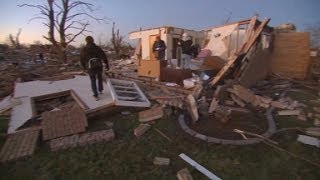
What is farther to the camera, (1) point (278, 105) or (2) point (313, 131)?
(1) point (278, 105)

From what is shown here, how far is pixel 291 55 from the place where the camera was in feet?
44.5

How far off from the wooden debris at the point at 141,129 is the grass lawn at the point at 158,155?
115 mm

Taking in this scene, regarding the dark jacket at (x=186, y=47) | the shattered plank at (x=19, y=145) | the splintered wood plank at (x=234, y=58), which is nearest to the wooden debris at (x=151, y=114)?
the shattered plank at (x=19, y=145)

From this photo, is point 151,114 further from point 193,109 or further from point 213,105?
point 213,105

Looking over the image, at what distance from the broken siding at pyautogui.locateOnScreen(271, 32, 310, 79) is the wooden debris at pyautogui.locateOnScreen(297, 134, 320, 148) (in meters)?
8.37

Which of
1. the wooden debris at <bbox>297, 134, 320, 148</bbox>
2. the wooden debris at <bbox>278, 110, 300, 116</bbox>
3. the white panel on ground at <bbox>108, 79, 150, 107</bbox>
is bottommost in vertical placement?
the wooden debris at <bbox>297, 134, 320, 148</bbox>

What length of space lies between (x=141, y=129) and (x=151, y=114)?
2.84 ft

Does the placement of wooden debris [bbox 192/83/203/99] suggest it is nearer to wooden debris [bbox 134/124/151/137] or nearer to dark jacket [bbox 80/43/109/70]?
wooden debris [bbox 134/124/151/137]

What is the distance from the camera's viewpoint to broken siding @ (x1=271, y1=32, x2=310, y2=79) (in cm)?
1331

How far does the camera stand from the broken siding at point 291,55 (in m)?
13.3

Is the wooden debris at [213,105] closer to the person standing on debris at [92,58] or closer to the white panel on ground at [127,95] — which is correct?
the white panel on ground at [127,95]

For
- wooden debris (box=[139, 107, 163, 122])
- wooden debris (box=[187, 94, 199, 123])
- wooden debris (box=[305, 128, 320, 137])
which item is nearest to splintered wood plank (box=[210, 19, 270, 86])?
wooden debris (box=[187, 94, 199, 123])

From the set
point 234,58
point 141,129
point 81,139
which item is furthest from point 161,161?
point 234,58

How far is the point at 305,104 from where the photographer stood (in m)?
8.80
